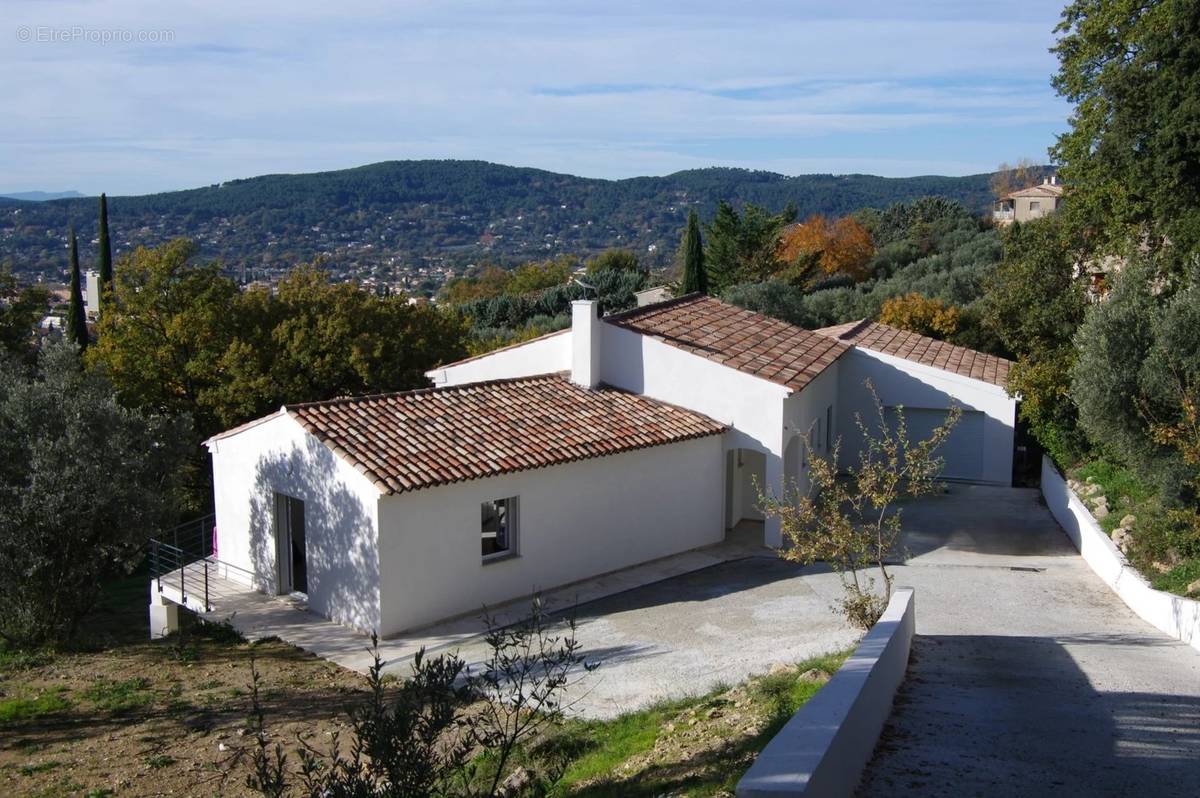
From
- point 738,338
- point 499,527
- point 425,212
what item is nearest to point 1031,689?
point 499,527

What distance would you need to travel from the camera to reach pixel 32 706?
→ 12.6 metres

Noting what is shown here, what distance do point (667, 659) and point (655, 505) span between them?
5.06 m

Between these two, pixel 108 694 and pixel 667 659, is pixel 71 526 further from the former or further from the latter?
pixel 667 659

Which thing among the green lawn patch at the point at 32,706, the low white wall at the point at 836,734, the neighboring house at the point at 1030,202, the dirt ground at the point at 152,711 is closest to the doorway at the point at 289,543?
the dirt ground at the point at 152,711

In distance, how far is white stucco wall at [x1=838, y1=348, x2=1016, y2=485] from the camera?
24.4m

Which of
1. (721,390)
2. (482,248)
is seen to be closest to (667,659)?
(721,390)

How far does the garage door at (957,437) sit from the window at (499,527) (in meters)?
12.5

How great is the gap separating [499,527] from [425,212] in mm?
100401

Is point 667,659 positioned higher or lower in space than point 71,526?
lower

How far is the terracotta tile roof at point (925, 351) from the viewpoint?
25203 millimetres

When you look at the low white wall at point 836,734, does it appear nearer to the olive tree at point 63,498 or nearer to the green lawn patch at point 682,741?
the green lawn patch at point 682,741

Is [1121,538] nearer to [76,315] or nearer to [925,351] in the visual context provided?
[925,351]

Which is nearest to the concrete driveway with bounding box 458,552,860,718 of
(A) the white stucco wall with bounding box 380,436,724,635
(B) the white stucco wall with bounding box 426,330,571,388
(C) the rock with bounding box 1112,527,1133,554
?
(A) the white stucco wall with bounding box 380,436,724,635

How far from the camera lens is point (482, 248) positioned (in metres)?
110
